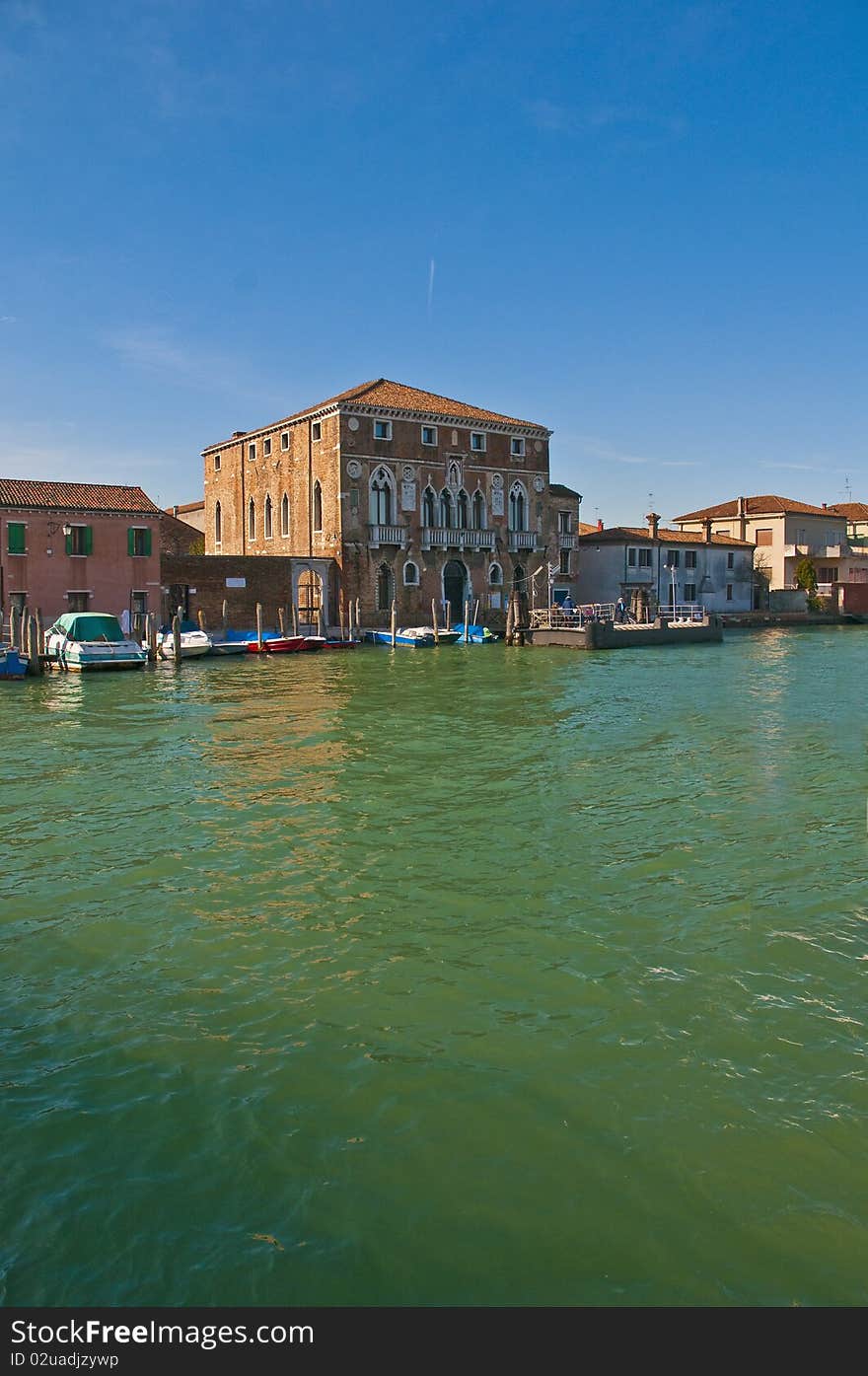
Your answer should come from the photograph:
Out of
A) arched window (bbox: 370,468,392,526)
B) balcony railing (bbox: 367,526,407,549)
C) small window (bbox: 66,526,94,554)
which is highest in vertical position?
arched window (bbox: 370,468,392,526)

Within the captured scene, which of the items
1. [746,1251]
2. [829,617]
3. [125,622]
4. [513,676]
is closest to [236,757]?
[746,1251]

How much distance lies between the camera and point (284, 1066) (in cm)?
448

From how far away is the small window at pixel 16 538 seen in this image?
29.3 m

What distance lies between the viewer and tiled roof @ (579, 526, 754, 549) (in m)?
45.4

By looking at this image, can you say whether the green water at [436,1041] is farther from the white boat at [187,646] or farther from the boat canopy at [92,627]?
the white boat at [187,646]

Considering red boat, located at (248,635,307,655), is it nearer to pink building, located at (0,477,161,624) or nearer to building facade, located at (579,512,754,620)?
pink building, located at (0,477,161,624)

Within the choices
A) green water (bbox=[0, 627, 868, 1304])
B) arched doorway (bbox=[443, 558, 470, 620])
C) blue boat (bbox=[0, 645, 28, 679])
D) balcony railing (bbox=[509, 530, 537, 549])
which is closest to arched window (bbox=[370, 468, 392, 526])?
arched doorway (bbox=[443, 558, 470, 620])

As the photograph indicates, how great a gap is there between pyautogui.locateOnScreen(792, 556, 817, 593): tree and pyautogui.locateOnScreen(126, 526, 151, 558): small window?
118 feet

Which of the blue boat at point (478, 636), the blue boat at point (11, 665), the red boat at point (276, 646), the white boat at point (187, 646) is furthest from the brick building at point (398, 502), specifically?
the blue boat at point (11, 665)

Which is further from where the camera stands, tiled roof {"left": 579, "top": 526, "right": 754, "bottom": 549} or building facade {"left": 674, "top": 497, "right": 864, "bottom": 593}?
building facade {"left": 674, "top": 497, "right": 864, "bottom": 593}

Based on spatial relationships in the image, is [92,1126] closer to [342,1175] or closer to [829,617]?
[342,1175]

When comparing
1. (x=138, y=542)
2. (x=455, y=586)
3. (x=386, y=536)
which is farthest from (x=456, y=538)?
(x=138, y=542)

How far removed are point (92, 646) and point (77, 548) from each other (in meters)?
6.42

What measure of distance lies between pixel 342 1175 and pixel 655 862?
14.4ft
